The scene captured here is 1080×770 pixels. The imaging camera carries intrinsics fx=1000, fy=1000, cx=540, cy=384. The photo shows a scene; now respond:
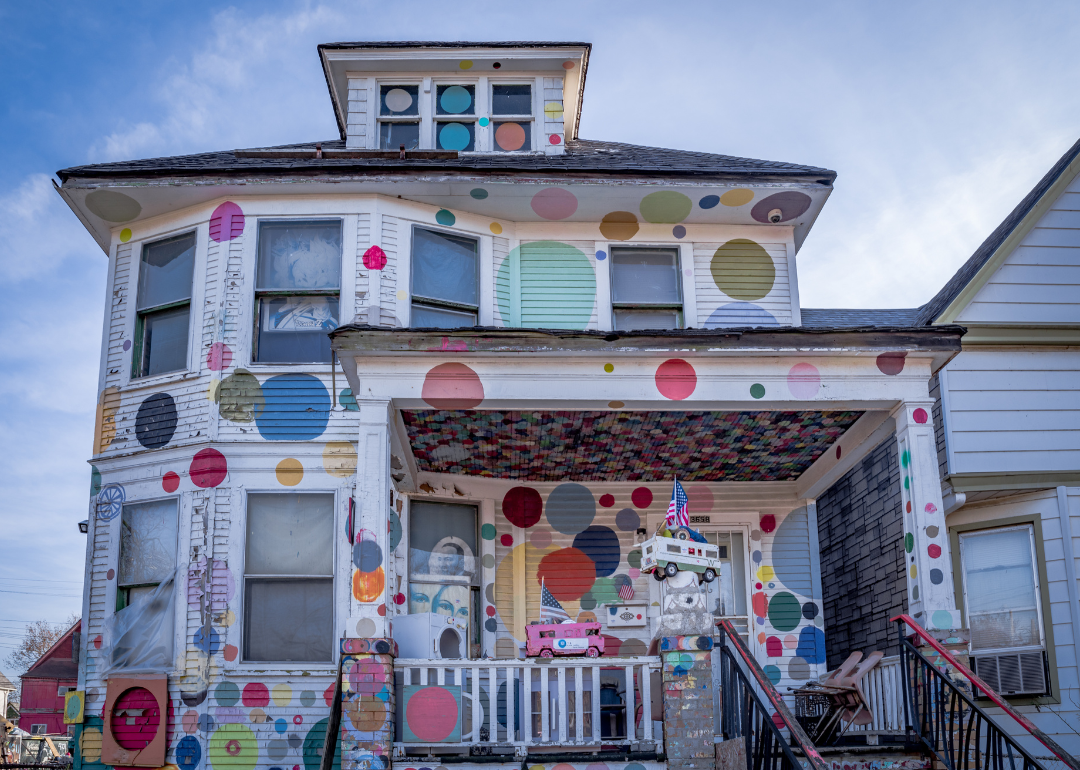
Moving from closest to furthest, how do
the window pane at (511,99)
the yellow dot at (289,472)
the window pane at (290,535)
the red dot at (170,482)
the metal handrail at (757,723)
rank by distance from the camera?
the metal handrail at (757,723) < the window pane at (290,535) < the yellow dot at (289,472) < the red dot at (170,482) < the window pane at (511,99)

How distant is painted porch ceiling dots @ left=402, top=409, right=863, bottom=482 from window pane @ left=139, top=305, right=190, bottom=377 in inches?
116

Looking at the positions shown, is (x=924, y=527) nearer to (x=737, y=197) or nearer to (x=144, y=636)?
(x=737, y=197)

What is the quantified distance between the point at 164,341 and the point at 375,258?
8.16 ft

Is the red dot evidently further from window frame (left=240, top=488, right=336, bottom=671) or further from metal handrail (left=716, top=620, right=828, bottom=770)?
metal handrail (left=716, top=620, right=828, bottom=770)

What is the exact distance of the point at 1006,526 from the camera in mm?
10648

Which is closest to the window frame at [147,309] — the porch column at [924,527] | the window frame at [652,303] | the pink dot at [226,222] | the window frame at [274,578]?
the pink dot at [226,222]

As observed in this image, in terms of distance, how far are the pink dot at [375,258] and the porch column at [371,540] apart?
3268mm

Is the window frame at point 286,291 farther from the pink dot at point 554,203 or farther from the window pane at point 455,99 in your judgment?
the window pane at point 455,99

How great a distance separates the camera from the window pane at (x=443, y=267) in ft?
35.7

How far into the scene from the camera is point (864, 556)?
1180 centimetres

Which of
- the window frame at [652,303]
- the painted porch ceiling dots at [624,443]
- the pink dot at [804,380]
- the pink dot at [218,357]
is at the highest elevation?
the window frame at [652,303]

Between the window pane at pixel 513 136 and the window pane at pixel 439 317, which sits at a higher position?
the window pane at pixel 513 136

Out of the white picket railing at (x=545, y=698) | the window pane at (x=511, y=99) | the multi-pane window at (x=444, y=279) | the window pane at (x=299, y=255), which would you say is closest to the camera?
the white picket railing at (x=545, y=698)

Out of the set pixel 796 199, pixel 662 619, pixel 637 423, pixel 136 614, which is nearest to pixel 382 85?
pixel 796 199
